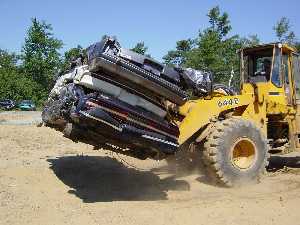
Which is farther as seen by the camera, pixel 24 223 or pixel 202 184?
pixel 202 184

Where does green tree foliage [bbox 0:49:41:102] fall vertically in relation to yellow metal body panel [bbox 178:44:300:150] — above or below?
above

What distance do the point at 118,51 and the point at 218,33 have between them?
1514 inches

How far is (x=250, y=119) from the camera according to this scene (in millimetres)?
8641

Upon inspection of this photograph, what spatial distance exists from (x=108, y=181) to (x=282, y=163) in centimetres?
456

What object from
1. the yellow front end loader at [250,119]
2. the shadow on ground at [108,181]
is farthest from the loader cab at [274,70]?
the shadow on ground at [108,181]

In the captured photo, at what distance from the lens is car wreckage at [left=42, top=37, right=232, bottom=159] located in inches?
258

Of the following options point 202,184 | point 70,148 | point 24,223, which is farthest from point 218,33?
point 24,223

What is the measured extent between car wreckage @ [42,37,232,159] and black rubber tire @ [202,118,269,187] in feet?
2.93

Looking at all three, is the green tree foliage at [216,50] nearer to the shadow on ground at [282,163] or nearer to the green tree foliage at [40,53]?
the green tree foliage at [40,53]

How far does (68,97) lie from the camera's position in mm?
6773

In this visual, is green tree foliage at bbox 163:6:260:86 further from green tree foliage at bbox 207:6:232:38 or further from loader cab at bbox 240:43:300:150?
loader cab at bbox 240:43:300:150

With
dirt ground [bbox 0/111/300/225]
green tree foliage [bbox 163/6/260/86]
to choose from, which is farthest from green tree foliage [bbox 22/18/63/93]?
dirt ground [bbox 0/111/300/225]

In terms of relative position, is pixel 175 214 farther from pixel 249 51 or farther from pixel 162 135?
pixel 249 51

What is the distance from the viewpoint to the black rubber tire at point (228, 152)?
7848 mm
